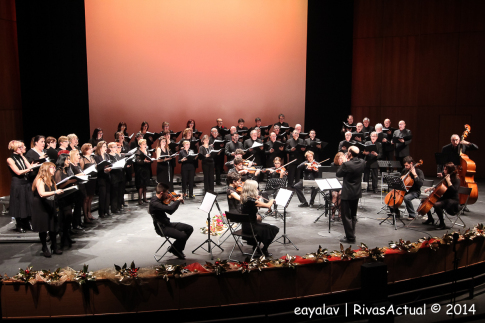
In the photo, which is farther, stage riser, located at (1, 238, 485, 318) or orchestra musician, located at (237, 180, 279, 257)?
orchestra musician, located at (237, 180, 279, 257)

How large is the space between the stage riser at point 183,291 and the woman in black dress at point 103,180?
4.08 m

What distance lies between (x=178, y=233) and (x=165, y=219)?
0.35 meters

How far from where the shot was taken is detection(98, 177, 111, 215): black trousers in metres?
8.45

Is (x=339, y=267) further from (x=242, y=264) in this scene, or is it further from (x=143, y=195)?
(x=143, y=195)

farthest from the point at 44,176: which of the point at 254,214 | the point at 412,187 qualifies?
the point at 412,187

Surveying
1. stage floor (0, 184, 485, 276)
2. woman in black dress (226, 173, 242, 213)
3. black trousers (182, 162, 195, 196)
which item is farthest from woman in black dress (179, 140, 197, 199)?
woman in black dress (226, 173, 242, 213)

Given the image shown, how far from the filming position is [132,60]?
492 inches

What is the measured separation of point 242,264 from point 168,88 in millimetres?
9318

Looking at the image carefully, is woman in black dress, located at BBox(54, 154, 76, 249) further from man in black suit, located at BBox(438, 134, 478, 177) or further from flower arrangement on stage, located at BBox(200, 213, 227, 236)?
man in black suit, located at BBox(438, 134, 478, 177)

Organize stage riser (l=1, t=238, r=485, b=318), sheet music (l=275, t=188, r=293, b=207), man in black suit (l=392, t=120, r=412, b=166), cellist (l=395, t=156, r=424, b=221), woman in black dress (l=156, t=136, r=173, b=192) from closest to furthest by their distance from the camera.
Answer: stage riser (l=1, t=238, r=485, b=318)
sheet music (l=275, t=188, r=293, b=207)
cellist (l=395, t=156, r=424, b=221)
woman in black dress (l=156, t=136, r=173, b=192)
man in black suit (l=392, t=120, r=412, b=166)

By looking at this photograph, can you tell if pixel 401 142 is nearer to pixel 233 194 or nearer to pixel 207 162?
pixel 207 162

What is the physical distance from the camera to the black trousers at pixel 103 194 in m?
8.45

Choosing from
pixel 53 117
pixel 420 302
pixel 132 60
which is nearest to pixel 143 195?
pixel 53 117

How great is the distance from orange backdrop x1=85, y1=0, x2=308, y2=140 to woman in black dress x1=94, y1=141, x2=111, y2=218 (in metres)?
4.03
